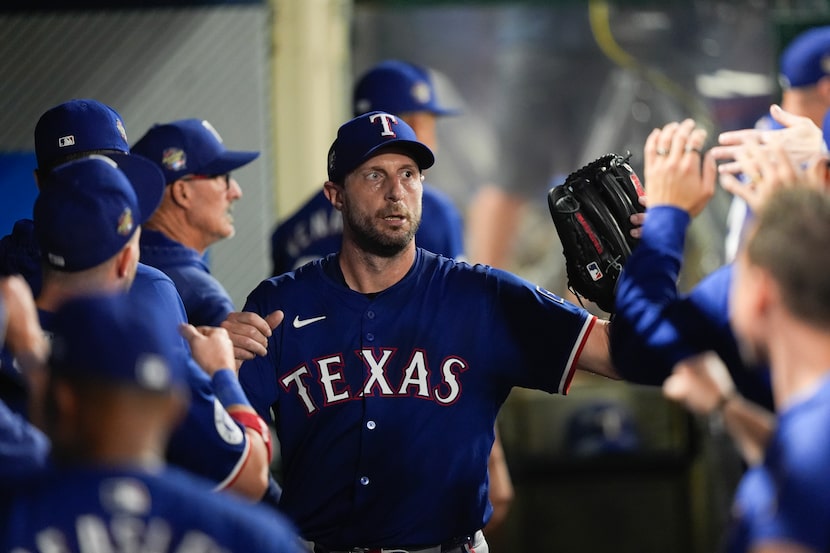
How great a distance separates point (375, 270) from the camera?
377 centimetres

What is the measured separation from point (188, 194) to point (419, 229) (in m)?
0.91

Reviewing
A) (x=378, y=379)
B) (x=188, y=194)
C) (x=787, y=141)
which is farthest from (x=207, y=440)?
(x=188, y=194)

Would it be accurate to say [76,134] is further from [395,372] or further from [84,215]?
[395,372]

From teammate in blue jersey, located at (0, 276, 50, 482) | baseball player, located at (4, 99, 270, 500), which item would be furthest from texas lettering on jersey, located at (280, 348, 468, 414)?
teammate in blue jersey, located at (0, 276, 50, 482)

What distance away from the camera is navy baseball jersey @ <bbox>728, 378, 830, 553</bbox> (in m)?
2.10

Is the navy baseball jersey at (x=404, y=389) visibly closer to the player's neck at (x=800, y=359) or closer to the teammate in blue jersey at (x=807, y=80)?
the player's neck at (x=800, y=359)

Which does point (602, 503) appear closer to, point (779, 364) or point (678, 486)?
point (678, 486)

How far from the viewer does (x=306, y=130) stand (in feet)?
23.4

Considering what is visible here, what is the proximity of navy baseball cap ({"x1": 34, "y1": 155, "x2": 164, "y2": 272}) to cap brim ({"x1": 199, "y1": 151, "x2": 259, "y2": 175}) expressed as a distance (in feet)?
4.65

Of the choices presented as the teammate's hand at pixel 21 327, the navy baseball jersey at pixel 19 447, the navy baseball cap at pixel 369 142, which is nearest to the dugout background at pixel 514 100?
the navy baseball cap at pixel 369 142

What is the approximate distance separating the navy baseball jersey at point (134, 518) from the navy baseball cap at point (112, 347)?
6.1 inches

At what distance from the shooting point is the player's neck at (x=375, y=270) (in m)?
3.76

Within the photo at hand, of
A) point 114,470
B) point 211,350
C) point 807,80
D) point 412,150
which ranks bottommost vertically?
point 114,470

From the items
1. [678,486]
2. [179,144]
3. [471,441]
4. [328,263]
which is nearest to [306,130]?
[179,144]
